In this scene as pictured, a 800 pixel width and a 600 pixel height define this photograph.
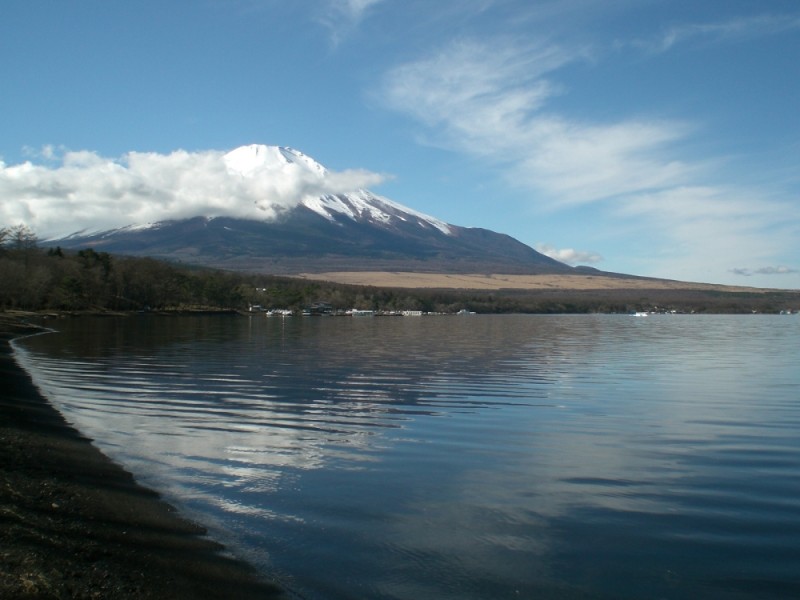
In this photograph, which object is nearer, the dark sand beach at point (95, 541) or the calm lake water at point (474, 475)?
the dark sand beach at point (95, 541)

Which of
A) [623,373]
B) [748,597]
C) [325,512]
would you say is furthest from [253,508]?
[623,373]

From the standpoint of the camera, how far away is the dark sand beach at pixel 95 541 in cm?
744

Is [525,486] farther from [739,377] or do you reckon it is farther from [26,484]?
[739,377]

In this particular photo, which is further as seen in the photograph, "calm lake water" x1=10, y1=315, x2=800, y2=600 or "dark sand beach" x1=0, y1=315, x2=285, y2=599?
"calm lake water" x1=10, y1=315, x2=800, y2=600

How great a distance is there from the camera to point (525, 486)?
12.8 metres

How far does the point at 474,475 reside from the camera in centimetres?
1352

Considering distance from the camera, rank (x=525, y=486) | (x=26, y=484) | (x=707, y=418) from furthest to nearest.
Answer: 1. (x=707, y=418)
2. (x=525, y=486)
3. (x=26, y=484)

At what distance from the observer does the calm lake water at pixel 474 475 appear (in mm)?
8844

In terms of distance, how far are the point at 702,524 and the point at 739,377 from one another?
24.1 metres

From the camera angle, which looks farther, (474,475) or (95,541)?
(474,475)

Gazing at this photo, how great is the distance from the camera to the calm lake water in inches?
348

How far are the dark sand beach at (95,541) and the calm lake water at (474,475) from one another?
1.69 feet

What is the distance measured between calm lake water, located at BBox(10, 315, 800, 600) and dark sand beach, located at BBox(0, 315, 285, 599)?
0.51 meters

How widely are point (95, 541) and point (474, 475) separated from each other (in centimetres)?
719
